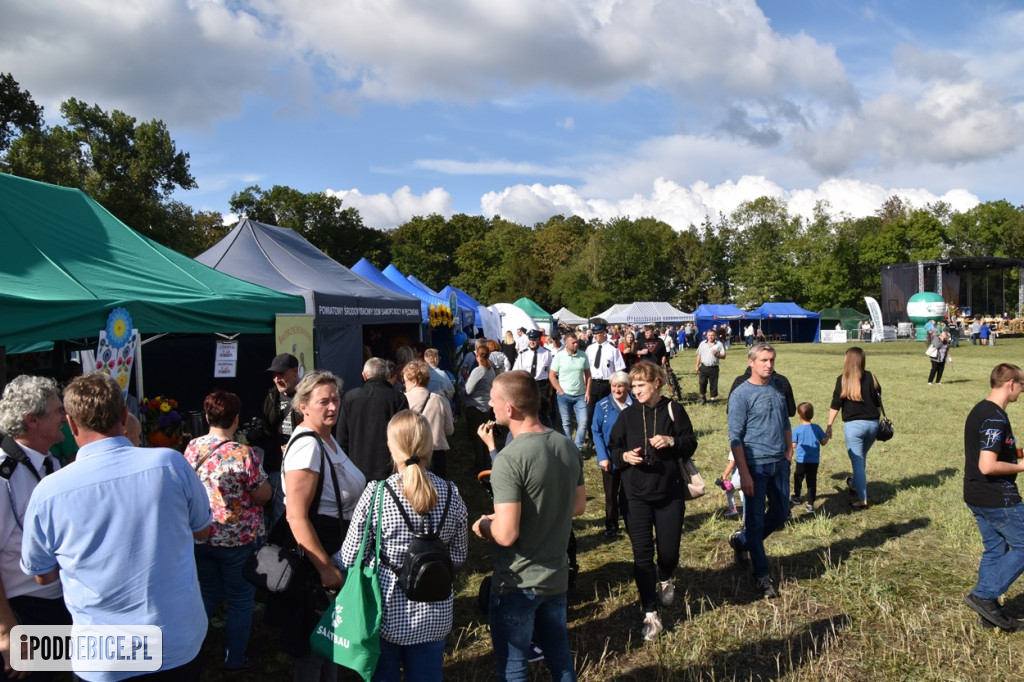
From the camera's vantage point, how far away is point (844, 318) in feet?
175

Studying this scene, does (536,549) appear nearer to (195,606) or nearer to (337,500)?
(337,500)

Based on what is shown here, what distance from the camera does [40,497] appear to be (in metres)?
2.06

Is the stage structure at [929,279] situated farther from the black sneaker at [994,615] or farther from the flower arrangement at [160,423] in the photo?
the flower arrangement at [160,423]

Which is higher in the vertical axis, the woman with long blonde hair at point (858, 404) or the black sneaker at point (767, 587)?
the woman with long blonde hair at point (858, 404)

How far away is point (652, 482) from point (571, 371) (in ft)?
13.9

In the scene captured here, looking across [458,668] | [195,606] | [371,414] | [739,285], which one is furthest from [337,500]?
[739,285]

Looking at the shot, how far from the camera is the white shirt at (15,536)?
247cm

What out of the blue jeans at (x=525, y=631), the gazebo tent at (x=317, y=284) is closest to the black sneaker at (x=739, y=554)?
the blue jeans at (x=525, y=631)

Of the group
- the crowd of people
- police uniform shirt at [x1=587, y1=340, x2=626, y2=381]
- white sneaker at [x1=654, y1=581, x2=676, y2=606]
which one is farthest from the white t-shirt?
police uniform shirt at [x1=587, y1=340, x2=626, y2=381]

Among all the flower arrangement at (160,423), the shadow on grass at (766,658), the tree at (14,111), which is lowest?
the shadow on grass at (766,658)

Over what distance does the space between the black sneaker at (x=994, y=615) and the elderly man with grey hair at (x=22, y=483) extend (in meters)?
4.89

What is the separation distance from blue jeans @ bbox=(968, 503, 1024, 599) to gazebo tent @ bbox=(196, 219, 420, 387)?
658 centimetres

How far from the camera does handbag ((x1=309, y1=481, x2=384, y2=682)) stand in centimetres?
239

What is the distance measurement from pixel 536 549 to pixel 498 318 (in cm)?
2028
